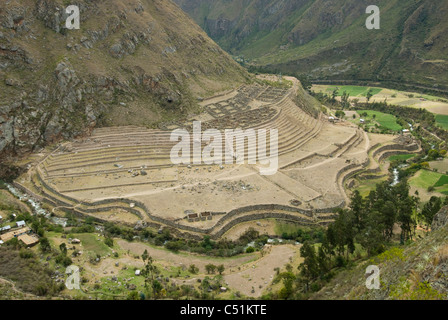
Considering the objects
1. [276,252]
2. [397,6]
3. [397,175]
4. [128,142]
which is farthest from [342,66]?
[276,252]

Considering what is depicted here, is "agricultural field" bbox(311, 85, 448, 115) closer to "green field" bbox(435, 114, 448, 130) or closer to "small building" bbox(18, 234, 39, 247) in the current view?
"green field" bbox(435, 114, 448, 130)

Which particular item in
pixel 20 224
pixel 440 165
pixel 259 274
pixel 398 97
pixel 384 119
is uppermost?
pixel 398 97

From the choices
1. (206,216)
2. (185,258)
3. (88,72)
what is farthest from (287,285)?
(88,72)

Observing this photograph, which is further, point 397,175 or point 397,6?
point 397,6

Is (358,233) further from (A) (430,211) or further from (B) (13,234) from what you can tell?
(B) (13,234)

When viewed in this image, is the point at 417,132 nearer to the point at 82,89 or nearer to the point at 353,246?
the point at 353,246

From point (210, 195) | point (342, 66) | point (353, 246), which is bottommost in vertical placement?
point (353, 246)
